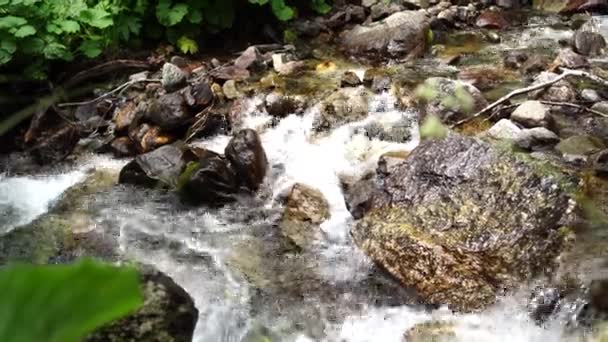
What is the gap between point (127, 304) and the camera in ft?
1.75

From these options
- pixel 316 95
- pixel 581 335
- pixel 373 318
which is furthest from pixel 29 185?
pixel 581 335

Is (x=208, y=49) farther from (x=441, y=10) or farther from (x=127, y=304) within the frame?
(x=127, y=304)

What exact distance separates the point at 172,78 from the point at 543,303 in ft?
13.2

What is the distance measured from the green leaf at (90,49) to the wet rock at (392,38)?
270cm

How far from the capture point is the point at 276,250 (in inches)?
178

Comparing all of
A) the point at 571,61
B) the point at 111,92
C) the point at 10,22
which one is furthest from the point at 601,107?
the point at 10,22

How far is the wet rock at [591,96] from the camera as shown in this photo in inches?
227

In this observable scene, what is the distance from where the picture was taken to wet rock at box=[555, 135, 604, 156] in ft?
16.3

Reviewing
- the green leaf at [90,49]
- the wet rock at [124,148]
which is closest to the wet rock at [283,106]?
the wet rock at [124,148]

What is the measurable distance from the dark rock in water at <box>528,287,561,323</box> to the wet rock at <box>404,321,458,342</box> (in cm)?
47

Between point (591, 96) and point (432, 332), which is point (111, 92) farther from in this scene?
point (591, 96)

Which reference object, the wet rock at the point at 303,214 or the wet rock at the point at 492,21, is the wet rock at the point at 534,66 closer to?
the wet rock at the point at 492,21

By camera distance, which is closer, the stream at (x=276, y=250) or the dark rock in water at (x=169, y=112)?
the stream at (x=276, y=250)

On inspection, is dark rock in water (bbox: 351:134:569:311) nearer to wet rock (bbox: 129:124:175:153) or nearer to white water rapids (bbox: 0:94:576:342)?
white water rapids (bbox: 0:94:576:342)
